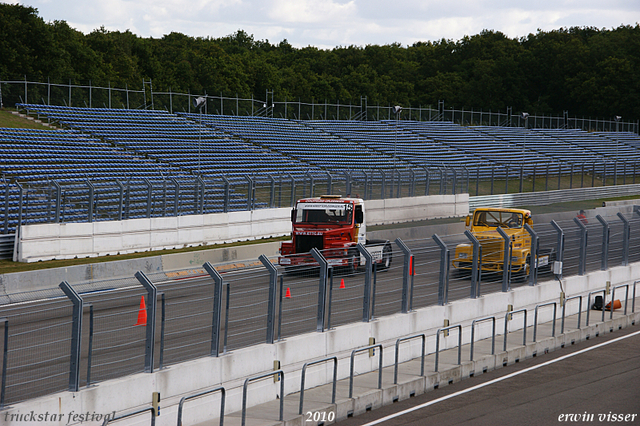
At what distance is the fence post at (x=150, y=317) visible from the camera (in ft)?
29.4

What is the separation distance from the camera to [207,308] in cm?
984

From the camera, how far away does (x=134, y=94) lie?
171 ft

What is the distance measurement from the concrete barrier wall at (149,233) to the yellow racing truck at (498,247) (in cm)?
854

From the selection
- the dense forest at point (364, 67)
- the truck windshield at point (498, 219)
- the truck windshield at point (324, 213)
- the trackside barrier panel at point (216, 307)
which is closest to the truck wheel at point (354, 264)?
the trackside barrier panel at point (216, 307)

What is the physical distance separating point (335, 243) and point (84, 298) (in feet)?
41.6

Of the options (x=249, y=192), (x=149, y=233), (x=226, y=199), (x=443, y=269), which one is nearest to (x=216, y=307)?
(x=443, y=269)

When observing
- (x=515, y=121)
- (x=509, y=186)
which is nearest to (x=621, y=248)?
(x=509, y=186)

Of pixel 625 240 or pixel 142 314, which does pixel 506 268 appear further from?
pixel 142 314

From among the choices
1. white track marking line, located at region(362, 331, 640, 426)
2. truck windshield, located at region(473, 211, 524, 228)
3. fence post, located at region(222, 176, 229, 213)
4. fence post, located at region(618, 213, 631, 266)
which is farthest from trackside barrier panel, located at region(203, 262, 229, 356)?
fence post, located at region(222, 176, 229, 213)

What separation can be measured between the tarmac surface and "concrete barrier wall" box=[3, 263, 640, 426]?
4.04 feet

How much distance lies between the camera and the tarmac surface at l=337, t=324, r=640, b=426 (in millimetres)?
9828

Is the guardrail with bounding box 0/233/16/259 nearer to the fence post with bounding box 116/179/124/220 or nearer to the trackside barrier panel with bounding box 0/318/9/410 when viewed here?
the fence post with bounding box 116/179/124/220

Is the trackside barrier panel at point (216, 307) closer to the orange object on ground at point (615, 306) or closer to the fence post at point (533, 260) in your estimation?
the fence post at point (533, 260)

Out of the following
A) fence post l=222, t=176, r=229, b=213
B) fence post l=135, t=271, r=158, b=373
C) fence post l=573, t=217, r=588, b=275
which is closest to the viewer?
fence post l=135, t=271, r=158, b=373
